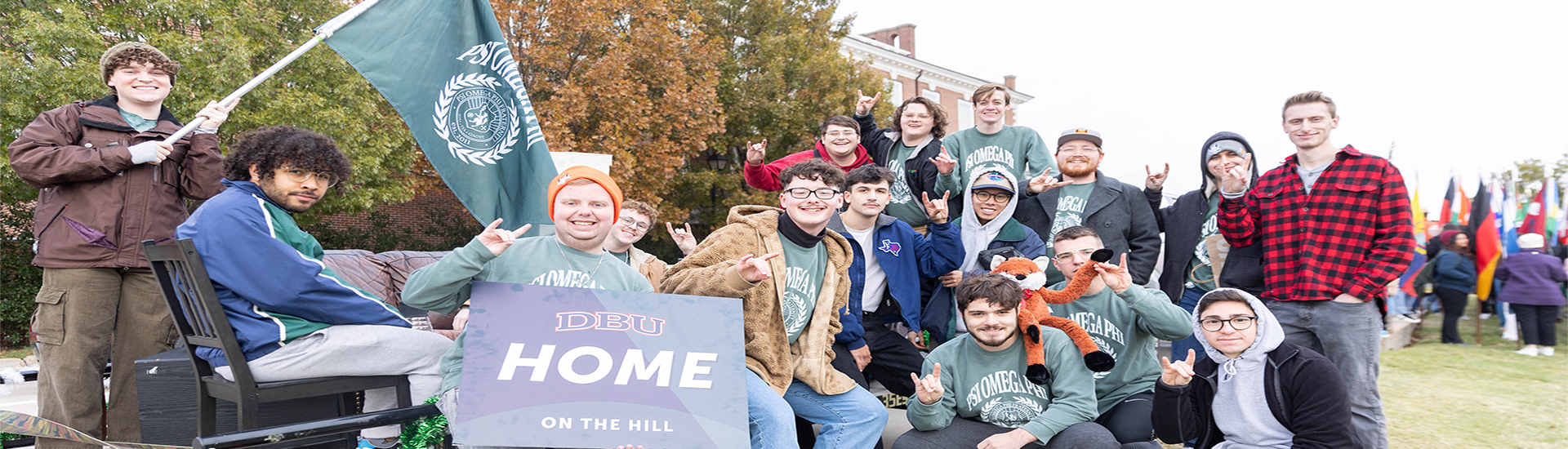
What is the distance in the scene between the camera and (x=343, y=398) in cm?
305

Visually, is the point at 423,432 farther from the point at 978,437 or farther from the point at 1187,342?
the point at 1187,342

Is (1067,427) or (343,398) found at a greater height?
(343,398)

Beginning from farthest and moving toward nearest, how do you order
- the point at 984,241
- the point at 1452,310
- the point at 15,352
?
the point at 1452,310, the point at 15,352, the point at 984,241

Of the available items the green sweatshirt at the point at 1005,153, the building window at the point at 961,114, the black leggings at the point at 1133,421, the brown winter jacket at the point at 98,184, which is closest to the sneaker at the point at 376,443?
the brown winter jacket at the point at 98,184

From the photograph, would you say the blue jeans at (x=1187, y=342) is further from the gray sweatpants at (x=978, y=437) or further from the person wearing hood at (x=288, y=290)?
the person wearing hood at (x=288, y=290)

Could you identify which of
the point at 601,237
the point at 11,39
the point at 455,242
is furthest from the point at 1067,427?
the point at 455,242

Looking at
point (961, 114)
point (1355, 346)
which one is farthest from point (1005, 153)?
point (961, 114)

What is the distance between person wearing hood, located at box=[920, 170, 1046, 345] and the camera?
477 centimetres

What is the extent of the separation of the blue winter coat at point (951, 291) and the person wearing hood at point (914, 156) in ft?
2.17

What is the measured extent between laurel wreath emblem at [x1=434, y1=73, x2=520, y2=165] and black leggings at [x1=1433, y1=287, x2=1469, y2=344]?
1368 centimetres

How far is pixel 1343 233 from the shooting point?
409 centimetres

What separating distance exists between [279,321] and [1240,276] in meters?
4.66

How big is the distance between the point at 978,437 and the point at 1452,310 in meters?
12.3

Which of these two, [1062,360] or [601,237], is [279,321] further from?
[1062,360]
